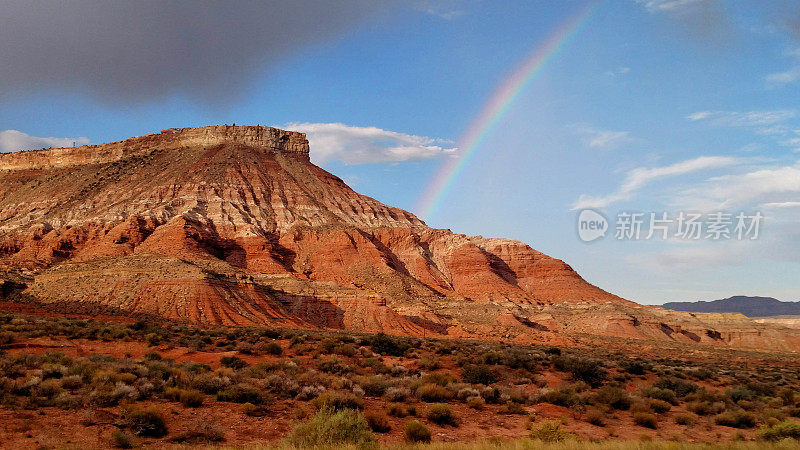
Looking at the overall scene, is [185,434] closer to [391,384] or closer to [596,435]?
[391,384]

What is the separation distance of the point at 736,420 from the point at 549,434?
28.4 ft

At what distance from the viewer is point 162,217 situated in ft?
277

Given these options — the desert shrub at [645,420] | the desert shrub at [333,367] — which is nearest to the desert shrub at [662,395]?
the desert shrub at [645,420]

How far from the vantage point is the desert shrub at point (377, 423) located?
545 inches

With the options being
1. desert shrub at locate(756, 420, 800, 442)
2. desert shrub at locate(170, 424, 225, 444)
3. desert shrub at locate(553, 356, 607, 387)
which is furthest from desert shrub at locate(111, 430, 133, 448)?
desert shrub at locate(553, 356, 607, 387)

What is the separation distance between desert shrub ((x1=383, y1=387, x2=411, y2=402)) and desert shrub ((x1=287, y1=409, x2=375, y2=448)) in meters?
5.39

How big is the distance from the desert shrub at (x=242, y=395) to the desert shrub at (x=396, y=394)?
3781mm

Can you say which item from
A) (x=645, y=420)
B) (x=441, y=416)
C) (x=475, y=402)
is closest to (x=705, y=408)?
(x=645, y=420)

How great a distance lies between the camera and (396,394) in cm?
1764

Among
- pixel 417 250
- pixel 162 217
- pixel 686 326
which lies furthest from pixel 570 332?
pixel 162 217

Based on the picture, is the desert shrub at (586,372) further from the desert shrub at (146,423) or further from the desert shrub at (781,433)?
the desert shrub at (146,423)

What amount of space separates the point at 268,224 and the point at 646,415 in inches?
3293

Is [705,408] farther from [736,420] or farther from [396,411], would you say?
[396,411]

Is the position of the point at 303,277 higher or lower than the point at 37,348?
higher
